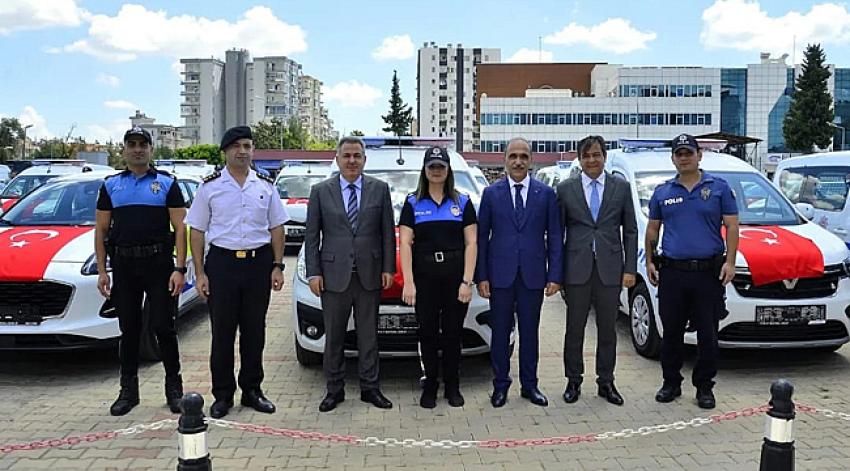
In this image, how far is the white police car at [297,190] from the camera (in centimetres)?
1525

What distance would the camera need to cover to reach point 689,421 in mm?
5324

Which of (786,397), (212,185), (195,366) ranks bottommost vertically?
(195,366)

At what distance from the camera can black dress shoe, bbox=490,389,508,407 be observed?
5.64 metres

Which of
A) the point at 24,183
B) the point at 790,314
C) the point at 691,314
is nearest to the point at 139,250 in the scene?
the point at 691,314

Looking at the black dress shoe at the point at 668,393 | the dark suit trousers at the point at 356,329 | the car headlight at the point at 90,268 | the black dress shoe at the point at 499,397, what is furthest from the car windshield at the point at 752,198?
the car headlight at the point at 90,268

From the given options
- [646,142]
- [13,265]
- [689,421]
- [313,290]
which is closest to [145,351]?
[13,265]

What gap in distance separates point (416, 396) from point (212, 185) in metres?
2.23

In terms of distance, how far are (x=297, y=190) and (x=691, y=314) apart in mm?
12080

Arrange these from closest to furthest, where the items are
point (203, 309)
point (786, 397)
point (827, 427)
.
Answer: point (786, 397)
point (827, 427)
point (203, 309)

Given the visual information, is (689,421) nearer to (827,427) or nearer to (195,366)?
(827,427)

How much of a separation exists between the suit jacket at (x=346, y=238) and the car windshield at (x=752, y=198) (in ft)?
10.0

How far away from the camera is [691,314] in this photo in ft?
19.0

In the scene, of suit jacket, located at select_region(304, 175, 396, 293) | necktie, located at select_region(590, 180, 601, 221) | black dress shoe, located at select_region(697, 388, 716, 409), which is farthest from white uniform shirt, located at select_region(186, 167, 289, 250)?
black dress shoe, located at select_region(697, 388, 716, 409)

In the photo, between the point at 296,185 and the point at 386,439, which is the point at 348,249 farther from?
the point at 296,185
